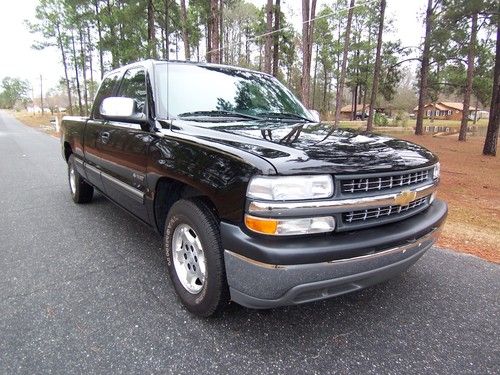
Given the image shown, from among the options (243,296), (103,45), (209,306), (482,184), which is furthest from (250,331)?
(103,45)

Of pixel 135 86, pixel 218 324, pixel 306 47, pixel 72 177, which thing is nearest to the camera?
pixel 218 324

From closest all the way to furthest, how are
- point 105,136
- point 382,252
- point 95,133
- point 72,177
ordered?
1. point 382,252
2. point 105,136
3. point 95,133
4. point 72,177

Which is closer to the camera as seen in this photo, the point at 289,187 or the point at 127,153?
the point at 289,187

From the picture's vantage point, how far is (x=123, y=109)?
2.85 m

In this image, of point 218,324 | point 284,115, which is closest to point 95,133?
point 284,115

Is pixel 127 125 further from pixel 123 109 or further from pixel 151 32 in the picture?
pixel 151 32

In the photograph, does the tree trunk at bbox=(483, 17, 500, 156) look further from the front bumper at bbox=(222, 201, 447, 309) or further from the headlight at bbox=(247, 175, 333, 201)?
the headlight at bbox=(247, 175, 333, 201)

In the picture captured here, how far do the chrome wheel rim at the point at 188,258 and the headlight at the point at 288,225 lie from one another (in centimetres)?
56

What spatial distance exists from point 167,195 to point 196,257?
649 mm

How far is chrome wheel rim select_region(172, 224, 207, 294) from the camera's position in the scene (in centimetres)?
245

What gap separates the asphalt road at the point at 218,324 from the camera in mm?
2105

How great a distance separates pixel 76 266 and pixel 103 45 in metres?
24.2

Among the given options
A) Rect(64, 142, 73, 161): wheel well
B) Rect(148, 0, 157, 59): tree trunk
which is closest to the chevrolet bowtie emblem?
Rect(64, 142, 73, 161): wheel well

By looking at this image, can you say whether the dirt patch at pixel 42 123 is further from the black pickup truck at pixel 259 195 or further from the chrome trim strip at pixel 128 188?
the black pickup truck at pixel 259 195
